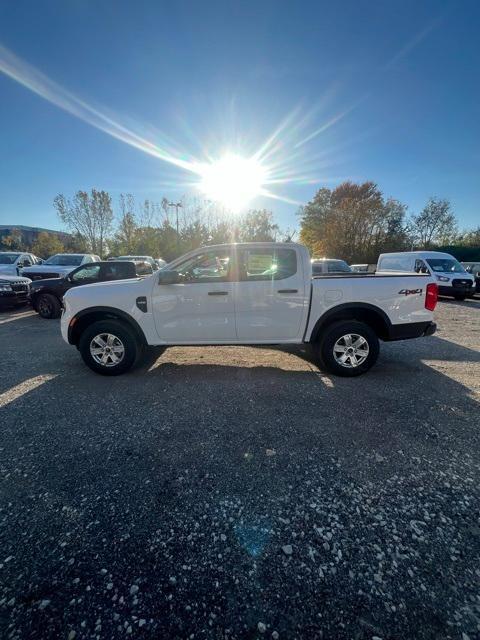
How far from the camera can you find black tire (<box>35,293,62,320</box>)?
28.2 ft

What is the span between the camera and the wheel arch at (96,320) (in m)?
4.21

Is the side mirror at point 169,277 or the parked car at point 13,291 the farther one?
the parked car at point 13,291

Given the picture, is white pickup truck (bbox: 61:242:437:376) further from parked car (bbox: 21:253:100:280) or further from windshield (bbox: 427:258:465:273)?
windshield (bbox: 427:258:465:273)

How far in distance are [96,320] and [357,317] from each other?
4040mm

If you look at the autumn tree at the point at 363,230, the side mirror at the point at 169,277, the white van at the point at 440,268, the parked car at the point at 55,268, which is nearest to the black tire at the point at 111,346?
the side mirror at the point at 169,277

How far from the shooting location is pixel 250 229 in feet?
161

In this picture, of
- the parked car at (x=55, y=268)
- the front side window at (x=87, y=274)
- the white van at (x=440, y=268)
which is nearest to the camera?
the front side window at (x=87, y=274)

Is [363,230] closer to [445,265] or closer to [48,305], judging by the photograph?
[445,265]

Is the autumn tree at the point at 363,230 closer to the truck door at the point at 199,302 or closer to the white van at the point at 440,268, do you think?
the white van at the point at 440,268

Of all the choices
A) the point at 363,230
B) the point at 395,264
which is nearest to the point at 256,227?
the point at 363,230

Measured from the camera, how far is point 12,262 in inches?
532

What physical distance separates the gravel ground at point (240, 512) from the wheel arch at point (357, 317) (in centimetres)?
85

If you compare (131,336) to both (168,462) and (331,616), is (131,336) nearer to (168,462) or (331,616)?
(168,462)

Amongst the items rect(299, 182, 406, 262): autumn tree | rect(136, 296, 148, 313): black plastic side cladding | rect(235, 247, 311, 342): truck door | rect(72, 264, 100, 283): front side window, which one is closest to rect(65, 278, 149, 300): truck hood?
rect(136, 296, 148, 313): black plastic side cladding
